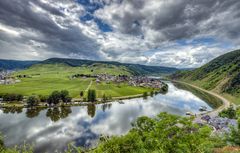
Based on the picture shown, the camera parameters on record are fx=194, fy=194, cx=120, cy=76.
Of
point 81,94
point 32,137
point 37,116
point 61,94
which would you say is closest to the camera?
point 32,137

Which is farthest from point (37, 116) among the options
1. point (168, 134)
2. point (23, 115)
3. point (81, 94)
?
point (168, 134)

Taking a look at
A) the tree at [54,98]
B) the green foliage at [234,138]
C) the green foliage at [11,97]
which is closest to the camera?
the green foliage at [234,138]

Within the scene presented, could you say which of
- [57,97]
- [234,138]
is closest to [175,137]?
[234,138]

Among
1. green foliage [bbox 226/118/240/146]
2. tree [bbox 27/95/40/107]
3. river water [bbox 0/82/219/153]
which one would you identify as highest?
green foliage [bbox 226/118/240/146]

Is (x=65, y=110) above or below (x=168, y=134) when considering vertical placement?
below

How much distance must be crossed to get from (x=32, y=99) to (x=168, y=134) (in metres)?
111

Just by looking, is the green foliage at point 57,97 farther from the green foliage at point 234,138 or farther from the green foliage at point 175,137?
the green foliage at point 234,138

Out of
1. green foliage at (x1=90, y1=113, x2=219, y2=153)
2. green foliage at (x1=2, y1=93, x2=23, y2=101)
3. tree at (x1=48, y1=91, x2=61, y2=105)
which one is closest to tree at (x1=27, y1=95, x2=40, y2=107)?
tree at (x1=48, y1=91, x2=61, y2=105)

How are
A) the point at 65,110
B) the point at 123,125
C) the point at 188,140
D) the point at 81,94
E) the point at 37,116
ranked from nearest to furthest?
the point at 188,140
the point at 123,125
the point at 37,116
the point at 65,110
the point at 81,94

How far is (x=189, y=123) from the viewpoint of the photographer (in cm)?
2300

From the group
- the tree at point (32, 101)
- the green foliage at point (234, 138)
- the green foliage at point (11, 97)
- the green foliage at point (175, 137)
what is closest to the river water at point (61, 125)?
the tree at point (32, 101)

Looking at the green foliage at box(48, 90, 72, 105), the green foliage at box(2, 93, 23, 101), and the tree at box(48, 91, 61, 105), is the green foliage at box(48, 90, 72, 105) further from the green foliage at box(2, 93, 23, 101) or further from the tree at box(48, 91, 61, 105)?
the green foliage at box(2, 93, 23, 101)

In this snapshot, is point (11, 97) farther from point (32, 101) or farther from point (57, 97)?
point (57, 97)

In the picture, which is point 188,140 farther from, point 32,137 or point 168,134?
point 32,137
